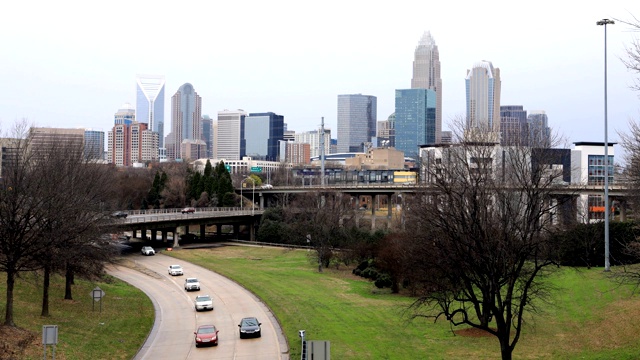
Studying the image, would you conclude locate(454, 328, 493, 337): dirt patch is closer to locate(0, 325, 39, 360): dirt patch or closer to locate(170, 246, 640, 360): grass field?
locate(170, 246, 640, 360): grass field

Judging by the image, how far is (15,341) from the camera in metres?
27.8

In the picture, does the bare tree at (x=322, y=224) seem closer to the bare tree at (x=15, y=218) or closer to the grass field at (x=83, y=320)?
the grass field at (x=83, y=320)

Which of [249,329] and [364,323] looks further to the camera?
[364,323]

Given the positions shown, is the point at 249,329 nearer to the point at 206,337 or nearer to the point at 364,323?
the point at 206,337

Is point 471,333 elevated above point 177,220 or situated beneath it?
situated beneath

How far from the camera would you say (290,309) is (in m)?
42.8

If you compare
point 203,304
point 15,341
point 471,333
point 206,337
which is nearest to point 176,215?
point 203,304

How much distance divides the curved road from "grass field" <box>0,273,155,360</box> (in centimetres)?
99

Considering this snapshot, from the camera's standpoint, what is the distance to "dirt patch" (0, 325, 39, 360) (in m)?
25.8

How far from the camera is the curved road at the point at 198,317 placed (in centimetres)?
3194

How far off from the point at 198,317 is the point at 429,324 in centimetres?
1456

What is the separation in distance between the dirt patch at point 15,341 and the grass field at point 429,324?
1151 cm

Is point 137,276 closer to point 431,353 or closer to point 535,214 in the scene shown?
point 431,353

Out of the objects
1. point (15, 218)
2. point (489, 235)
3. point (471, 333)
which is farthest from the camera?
point (471, 333)
